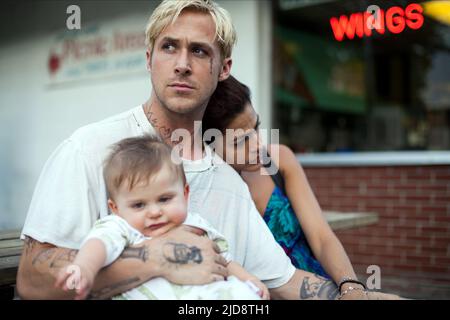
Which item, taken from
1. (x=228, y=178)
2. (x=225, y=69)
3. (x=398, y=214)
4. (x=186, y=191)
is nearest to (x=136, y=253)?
(x=186, y=191)

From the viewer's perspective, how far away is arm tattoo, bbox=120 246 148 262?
51.1 inches

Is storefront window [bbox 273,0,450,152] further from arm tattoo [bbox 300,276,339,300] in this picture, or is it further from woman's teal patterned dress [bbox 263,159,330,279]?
arm tattoo [bbox 300,276,339,300]

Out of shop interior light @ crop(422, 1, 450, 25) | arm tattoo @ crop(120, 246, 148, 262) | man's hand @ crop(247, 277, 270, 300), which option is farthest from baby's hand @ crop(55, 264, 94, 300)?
shop interior light @ crop(422, 1, 450, 25)

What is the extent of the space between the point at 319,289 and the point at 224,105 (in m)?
0.65

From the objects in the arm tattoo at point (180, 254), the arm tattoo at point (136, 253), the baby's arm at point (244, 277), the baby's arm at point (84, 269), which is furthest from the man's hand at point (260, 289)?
the baby's arm at point (84, 269)

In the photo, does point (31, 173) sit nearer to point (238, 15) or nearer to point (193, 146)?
point (193, 146)

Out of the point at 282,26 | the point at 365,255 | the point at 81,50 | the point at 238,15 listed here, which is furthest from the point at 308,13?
the point at 81,50

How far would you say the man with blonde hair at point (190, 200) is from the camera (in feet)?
4.33

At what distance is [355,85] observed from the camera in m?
5.42

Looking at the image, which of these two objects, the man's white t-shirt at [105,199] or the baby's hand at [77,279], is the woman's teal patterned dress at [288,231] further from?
the baby's hand at [77,279]

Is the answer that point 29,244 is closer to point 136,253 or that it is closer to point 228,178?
point 136,253

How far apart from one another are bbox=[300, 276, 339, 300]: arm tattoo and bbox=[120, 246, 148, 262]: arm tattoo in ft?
1.98

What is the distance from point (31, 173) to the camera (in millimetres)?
2457
